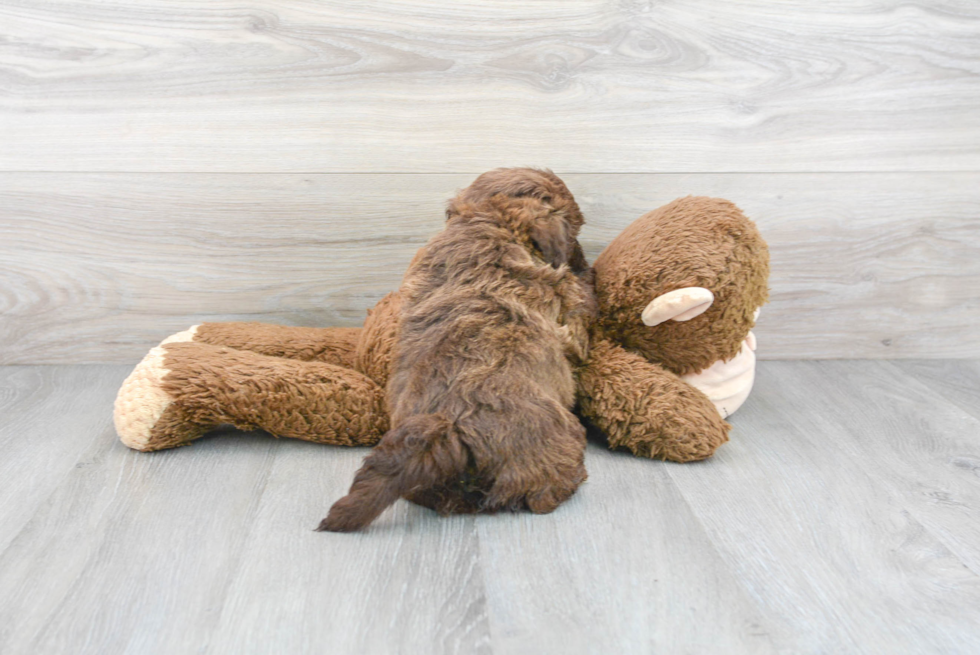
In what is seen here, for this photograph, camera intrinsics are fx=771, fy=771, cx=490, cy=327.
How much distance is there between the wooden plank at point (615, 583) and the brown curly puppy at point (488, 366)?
0.16ft

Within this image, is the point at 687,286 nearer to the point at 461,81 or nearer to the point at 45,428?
the point at 461,81

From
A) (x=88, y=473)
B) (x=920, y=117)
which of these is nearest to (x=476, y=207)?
(x=88, y=473)

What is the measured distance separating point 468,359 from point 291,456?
1.02 ft

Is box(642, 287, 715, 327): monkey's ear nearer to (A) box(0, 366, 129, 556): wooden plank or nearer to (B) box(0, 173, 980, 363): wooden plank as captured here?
(B) box(0, 173, 980, 363): wooden plank

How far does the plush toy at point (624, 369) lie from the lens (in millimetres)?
1010

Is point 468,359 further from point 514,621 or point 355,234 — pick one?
point 355,234

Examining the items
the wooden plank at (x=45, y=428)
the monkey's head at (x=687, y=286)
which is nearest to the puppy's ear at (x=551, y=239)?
the monkey's head at (x=687, y=286)

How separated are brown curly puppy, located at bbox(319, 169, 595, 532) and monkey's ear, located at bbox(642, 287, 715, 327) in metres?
0.09

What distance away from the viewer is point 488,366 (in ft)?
2.91

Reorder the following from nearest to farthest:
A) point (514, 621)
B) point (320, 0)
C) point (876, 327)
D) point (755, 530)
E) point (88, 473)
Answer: point (514, 621), point (755, 530), point (88, 473), point (320, 0), point (876, 327)

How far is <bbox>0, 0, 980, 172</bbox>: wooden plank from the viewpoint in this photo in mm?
1202

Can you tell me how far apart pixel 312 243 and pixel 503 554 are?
0.68 metres

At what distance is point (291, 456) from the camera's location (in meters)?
1.03

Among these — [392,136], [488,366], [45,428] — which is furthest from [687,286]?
[45,428]
